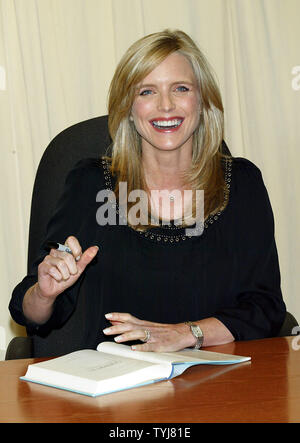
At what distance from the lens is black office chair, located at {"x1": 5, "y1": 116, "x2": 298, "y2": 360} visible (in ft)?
6.41

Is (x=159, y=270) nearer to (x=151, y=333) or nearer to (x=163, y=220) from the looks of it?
(x=163, y=220)

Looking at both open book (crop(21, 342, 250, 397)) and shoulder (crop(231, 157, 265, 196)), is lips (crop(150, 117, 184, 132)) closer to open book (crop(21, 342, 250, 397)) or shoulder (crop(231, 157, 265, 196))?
shoulder (crop(231, 157, 265, 196))

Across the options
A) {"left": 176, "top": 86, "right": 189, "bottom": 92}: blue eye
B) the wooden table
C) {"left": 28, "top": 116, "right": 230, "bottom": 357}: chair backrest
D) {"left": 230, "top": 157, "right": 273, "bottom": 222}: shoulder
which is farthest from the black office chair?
the wooden table

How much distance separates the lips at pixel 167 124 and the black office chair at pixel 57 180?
0.17 metres

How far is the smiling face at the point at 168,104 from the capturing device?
2109 mm

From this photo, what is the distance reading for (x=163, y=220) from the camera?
2.10m

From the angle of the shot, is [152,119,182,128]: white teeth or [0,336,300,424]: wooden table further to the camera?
[152,119,182,128]: white teeth

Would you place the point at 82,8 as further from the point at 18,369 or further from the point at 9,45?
the point at 18,369

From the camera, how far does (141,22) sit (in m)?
2.88

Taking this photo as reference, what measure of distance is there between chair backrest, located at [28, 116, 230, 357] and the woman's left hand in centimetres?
38
